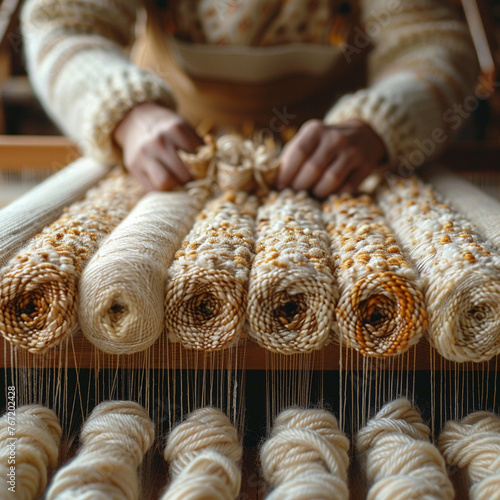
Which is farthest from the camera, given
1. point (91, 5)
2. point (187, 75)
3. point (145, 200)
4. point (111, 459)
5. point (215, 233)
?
point (187, 75)

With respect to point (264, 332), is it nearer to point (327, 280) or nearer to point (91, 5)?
point (327, 280)

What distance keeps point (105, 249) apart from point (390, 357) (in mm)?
208

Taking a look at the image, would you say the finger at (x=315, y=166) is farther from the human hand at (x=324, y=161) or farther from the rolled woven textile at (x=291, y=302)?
the rolled woven textile at (x=291, y=302)

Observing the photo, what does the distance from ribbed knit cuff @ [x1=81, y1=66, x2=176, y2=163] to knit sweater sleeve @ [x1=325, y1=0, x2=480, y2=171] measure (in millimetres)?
216

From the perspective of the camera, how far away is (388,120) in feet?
2.16

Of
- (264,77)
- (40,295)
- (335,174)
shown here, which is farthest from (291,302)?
(264,77)

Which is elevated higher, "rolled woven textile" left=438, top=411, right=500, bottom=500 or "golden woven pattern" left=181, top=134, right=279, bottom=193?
"golden woven pattern" left=181, top=134, right=279, bottom=193

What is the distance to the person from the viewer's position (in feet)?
2.06

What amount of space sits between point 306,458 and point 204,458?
62 mm

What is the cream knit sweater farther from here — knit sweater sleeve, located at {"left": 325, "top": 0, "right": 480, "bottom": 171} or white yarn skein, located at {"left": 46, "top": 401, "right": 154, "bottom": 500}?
white yarn skein, located at {"left": 46, "top": 401, "right": 154, "bottom": 500}

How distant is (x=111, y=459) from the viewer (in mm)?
337

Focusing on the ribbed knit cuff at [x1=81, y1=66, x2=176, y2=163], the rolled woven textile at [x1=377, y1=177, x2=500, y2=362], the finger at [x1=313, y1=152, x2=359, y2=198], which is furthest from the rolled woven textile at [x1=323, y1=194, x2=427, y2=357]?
the ribbed knit cuff at [x1=81, y1=66, x2=176, y2=163]

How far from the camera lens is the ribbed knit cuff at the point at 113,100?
652mm

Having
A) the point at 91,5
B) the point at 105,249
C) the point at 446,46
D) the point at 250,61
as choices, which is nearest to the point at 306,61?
the point at 250,61
